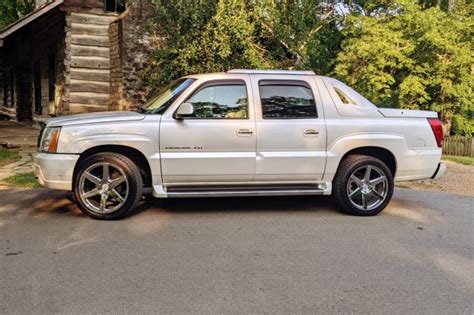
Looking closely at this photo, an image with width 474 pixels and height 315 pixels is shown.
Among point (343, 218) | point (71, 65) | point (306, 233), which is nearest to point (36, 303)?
point (306, 233)

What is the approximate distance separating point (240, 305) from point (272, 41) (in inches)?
353

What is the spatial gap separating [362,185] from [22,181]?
18.3 ft

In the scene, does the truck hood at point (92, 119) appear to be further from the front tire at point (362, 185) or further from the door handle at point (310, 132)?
the front tire at point (362, 185)

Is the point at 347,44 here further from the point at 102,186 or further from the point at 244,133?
the point at 102,186

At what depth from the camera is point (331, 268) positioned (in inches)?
185

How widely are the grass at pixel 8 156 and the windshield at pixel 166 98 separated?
5016mm

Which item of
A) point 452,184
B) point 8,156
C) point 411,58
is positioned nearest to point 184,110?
point 452,184

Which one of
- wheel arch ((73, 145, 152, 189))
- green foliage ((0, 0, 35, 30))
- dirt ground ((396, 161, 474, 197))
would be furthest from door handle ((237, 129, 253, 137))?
green foliage ((0, 0, 35, 30))

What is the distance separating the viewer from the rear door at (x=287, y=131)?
21.1 ft

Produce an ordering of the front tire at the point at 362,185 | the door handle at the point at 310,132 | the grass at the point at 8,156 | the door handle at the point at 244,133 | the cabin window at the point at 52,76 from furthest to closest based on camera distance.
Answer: the cabin window at the point at 52,76 → the grass at the point at 8,156 → the front tire at the point at 362,185 → the door handle at the point at 310,132 → the door handle at the point at 244,133

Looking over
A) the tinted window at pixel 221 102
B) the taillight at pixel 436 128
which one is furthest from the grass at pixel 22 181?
the taillight at pixel 436 128

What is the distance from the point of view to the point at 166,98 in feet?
21.6

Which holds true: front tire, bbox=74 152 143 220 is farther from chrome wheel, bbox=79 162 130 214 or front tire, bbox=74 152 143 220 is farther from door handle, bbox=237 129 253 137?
door handle, bbox=237 129 253 137

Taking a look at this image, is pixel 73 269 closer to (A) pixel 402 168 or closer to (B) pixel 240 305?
(B) pixel 240 305
